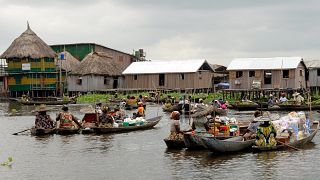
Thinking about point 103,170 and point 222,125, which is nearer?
point 103,170

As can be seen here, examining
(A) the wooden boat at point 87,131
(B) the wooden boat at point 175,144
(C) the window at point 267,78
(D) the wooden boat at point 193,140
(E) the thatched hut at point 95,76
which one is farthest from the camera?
(E) the thatched hut at point 95,76

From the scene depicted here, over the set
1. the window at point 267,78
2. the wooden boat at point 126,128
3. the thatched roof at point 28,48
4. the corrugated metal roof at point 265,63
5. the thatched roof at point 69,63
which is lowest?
the wooden boat at point 126,128

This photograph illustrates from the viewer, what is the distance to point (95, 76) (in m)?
55.8

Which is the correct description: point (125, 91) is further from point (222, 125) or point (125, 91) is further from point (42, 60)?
point (222, 125)

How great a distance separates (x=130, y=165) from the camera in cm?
1483

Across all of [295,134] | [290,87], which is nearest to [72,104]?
[290,87]

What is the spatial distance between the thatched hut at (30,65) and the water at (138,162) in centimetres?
3692

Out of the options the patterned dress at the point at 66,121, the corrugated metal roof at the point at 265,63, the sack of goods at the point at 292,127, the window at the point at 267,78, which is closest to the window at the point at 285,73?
the corrugated metal roof at the point at 265,63

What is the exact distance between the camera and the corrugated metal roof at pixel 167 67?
5292 centimetres

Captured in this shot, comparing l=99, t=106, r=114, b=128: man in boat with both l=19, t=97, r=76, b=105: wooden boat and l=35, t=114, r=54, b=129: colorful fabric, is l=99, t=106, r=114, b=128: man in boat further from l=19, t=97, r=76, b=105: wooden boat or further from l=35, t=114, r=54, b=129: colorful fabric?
l=19, t=97, r=76, b=105: wooden boat

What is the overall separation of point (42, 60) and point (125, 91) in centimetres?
1001

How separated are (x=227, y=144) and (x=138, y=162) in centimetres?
277

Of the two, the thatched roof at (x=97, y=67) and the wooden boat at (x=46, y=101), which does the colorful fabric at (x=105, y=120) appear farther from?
the thatched roof at (x=97, y=67)

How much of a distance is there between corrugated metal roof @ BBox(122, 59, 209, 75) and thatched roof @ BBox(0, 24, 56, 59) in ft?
31.5
